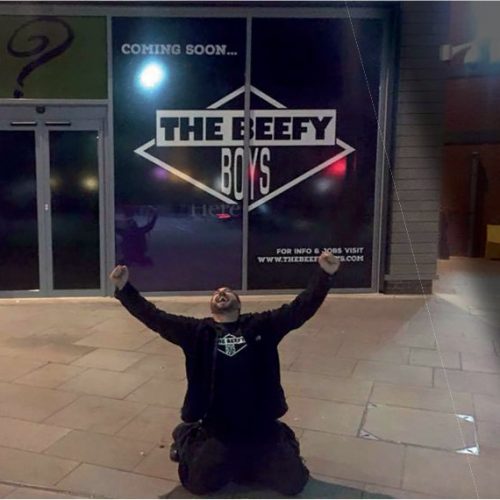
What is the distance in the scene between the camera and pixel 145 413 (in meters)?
5.00

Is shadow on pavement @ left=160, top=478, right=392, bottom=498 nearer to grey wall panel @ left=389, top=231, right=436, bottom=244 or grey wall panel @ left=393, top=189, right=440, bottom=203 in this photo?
grey wall panel @ left=389, top=231, right=436, bottom=244

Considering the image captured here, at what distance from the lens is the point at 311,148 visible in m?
8.77

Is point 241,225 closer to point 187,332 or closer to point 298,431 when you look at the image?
point 298,431

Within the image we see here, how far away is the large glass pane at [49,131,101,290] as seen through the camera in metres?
8.53

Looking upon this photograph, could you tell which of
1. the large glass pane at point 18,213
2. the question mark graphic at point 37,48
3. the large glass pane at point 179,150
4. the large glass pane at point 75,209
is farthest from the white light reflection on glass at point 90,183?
the question mark graphic at point 37,48

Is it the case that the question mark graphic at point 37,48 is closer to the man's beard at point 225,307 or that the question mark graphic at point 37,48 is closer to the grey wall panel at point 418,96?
the grey wall panel at point 418,96

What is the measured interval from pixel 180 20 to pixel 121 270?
5.45 m

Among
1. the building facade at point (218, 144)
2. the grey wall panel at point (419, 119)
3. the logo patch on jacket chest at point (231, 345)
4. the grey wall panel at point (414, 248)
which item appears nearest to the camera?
the logo patch on jacket chest at point (231, 345)

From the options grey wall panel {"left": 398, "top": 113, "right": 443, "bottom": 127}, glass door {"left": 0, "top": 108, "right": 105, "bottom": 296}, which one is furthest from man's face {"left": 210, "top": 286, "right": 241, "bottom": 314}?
grey wall panel {"left": 398, "top": 113, "right": 443, "bottom": 127}

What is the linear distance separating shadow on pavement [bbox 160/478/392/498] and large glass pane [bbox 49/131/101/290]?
17.5 ft

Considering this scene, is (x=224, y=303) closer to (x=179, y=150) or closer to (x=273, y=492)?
(x=273, y=492)

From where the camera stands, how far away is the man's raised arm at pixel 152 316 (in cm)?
379

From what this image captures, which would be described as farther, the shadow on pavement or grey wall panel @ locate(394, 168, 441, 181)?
grey wall panel @ locate(394, 168, 441, 181)

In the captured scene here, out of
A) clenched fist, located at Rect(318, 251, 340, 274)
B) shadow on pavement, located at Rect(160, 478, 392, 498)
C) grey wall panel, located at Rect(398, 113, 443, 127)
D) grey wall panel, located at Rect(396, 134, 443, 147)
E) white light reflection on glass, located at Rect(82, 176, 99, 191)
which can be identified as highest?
grey wall panel, located at Rect(398, 113, 443, 127)
